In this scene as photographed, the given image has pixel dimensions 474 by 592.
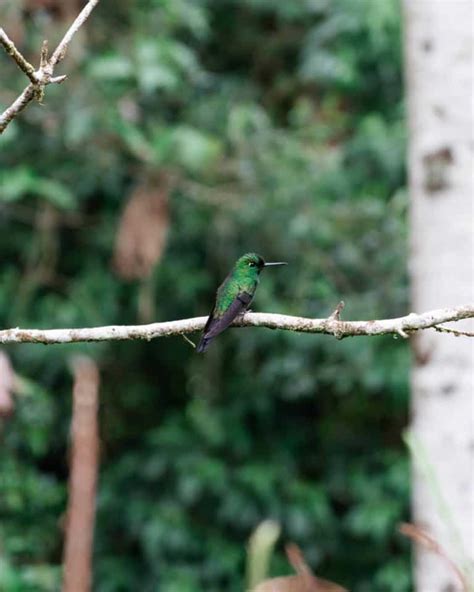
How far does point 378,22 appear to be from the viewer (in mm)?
6559

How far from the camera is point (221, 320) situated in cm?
237

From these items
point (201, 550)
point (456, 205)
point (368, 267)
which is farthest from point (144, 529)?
point (456, 205)

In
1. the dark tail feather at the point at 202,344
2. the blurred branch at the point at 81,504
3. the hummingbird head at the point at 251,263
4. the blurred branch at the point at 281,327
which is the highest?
the hummingbird head at the point at 251,263

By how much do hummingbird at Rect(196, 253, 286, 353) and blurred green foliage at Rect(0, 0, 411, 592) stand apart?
118 inches

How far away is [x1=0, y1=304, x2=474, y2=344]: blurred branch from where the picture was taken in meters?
1.80

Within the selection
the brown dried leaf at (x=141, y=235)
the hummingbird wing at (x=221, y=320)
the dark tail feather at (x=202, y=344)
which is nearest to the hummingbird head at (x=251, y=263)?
the hummingbird wing at (x=221, y=320)

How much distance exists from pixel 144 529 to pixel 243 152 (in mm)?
2719

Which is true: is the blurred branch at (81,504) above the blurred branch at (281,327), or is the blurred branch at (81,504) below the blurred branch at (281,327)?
below

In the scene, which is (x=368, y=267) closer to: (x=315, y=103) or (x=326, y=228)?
(x=326, y=228)

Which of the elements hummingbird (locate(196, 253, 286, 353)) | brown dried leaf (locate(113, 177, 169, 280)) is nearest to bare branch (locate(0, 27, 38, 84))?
hummingbird (locate(196, 253, 286, 353))

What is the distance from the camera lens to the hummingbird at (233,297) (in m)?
2.34

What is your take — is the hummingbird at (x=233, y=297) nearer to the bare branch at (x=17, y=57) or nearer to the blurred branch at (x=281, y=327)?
the blurred branch at (x=281, y=327)

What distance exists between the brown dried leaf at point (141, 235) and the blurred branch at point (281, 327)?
12.9ft

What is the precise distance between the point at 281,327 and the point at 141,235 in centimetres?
419
